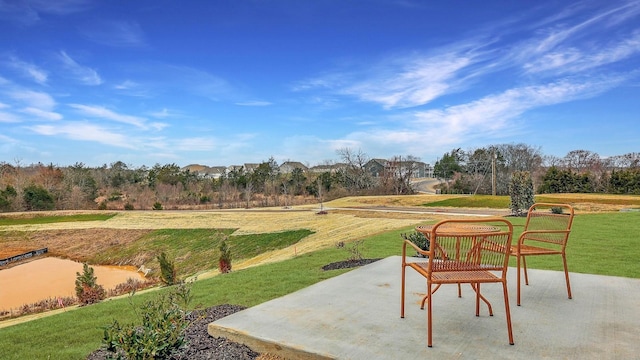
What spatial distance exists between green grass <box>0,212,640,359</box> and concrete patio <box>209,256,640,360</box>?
1535mm

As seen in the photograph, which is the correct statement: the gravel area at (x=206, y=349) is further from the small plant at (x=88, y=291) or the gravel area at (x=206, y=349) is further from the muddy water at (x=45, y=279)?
the muddy water at (x=45, y=279)

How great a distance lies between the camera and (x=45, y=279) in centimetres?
1616

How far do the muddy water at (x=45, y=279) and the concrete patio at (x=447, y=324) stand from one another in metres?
12.9

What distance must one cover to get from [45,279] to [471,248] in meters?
19.3

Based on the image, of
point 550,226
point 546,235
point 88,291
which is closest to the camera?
point 546,235

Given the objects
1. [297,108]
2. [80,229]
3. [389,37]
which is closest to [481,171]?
[297,108]

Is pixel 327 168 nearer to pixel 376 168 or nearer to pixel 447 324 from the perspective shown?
pixel 376 168

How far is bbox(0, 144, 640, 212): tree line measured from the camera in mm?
36938

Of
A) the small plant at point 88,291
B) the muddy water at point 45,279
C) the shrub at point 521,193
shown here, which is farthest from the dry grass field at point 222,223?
the small plant at point 88,291

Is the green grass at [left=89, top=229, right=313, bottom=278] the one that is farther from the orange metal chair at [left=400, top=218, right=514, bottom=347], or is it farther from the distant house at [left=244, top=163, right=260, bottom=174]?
the distant house at [left=244, top=163, right=260, bottom=174]

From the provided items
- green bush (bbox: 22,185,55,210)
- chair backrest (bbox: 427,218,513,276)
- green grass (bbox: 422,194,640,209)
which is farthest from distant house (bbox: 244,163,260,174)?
chair backrest (bbox: 427,218,513,276)

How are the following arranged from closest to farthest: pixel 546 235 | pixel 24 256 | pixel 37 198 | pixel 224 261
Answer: pixel 546 235, pixel 224 261, pixel 24 256, pixel 37 198

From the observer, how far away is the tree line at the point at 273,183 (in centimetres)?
3694

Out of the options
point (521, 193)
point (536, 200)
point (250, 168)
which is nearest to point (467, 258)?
point (521, 193)
